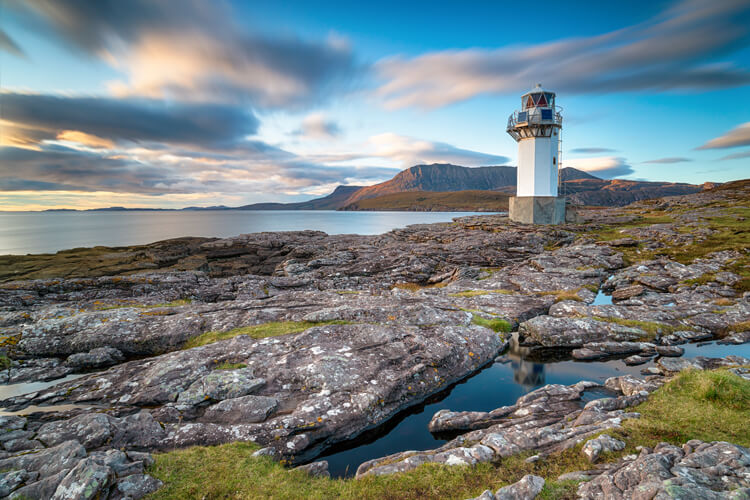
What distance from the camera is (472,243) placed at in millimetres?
45906

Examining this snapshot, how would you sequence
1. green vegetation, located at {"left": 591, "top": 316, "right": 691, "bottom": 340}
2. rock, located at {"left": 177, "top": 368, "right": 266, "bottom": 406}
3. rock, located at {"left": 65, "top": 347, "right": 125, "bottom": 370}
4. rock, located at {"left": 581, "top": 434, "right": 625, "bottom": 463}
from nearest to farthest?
rock, located at {"left": 581, "top": 434, "right": 625, "bottom": 463} → rock, located at {"left": 177, "top": 368, "right": 266, "bottom": 406} → rock, located at {"left": 65, "top": 347, "right": 125, "bottom": 370} → green vegetation, located at {"left": 591, "top": 316, "right": 691, "bottom": 340}

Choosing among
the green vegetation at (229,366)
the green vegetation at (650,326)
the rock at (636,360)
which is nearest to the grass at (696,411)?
the rock at (636,360)

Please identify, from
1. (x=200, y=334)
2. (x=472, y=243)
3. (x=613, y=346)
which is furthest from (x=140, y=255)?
(x=613, y=346)

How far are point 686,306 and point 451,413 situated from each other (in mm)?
20460

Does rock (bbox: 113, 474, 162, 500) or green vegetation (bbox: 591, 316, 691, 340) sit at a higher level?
rock (bbox: 113, 474, 162, 500)

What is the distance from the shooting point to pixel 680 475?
19.9ft

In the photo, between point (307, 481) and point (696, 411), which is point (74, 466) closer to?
point (307, 481)

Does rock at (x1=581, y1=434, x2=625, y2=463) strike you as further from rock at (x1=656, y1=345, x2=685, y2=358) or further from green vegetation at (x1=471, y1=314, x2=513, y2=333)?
rock at (x1=656, y1=345, x2=685, y2=358)

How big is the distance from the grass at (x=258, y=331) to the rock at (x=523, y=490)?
12471 millimetres

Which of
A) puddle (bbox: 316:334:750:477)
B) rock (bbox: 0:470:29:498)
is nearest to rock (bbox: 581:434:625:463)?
puddle (bbox: 316:334:750:477)

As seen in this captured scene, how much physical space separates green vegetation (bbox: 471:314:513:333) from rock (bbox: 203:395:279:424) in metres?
13.1

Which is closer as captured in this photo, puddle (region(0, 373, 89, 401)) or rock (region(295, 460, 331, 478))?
rock (region(295, 460, 331, 478))

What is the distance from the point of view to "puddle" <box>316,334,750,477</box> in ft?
36.1

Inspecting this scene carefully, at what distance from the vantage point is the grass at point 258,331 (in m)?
17.0
